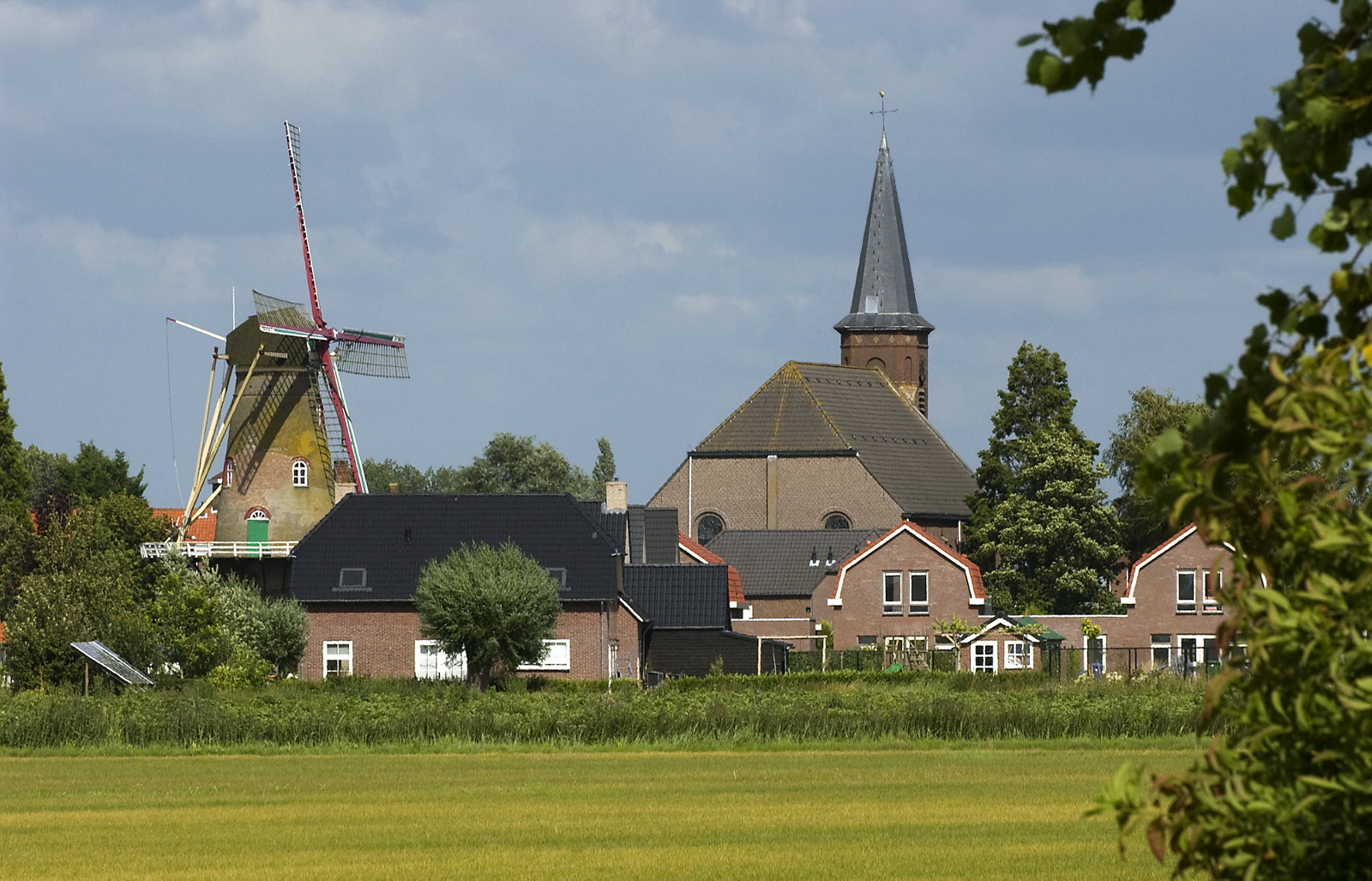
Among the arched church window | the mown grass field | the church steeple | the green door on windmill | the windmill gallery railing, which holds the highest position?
the church steeple

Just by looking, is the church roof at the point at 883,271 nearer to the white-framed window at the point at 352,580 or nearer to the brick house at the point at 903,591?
the brick house at the point at 903,591

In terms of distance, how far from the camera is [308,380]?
63531mm

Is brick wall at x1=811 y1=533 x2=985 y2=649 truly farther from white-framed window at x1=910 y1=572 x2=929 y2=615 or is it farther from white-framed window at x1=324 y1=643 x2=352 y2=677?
white-framed window at x1=324 y1=643 x2=352 y2=677

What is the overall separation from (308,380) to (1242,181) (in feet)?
200

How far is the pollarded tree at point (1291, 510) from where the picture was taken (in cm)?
400

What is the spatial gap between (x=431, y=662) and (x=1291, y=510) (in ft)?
173

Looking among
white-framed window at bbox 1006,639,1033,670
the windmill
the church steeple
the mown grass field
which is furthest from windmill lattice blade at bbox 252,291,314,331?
the church steeple

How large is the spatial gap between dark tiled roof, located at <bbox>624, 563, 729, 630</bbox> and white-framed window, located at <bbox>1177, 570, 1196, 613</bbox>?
15591mm

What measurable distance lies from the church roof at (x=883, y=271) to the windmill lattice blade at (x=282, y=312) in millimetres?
47624

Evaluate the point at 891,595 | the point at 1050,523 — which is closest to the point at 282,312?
the point at 891,595

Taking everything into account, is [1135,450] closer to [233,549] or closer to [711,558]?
[711,558]

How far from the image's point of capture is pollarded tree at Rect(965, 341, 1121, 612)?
2987 inches

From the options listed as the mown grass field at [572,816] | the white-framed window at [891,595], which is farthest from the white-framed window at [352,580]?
the mown grass field at [572,816]

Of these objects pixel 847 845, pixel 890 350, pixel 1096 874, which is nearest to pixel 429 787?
pixel 847 845
